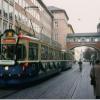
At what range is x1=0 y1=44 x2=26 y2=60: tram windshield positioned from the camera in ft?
65.8

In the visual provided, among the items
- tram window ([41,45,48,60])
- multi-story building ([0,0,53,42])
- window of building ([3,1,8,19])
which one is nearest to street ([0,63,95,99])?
tram window ([41,45,48,60])

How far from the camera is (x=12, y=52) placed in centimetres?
2012

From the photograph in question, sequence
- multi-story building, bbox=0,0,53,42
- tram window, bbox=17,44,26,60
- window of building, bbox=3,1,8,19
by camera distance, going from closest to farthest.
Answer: tram window, bbox=17,44,26,60
multi-story building, bbox=0,0,53,42
window of building, bbox=3,1,8,19

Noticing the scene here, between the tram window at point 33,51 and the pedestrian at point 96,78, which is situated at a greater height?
the tram window at point 33,51

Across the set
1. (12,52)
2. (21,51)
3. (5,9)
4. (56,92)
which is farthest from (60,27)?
(56,92)

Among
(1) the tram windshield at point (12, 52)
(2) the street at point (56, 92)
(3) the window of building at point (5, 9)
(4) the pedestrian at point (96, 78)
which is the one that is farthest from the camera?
(3) the window of building at point (5, 9)

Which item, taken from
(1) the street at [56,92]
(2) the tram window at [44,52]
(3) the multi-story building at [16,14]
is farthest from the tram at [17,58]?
(3) the multi-story building at [16,14]

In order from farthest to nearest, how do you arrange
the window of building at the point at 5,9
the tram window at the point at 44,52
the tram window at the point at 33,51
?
the window of building at the point at 5,9 < the tram window at the point at 44,52 < the tram window at the point at 33,51

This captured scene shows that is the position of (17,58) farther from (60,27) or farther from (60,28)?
(60,27)

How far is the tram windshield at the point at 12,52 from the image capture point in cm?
2005

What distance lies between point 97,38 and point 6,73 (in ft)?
349

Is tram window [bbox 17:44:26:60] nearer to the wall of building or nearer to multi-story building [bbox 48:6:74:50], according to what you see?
multi-story building [bbox 48:6:74:50]

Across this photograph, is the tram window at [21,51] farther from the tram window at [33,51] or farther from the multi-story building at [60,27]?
the multi-story building at [60,27]

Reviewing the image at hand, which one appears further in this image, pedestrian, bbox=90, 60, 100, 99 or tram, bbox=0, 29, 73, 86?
tram, bbox=0, 29, 73, 86
